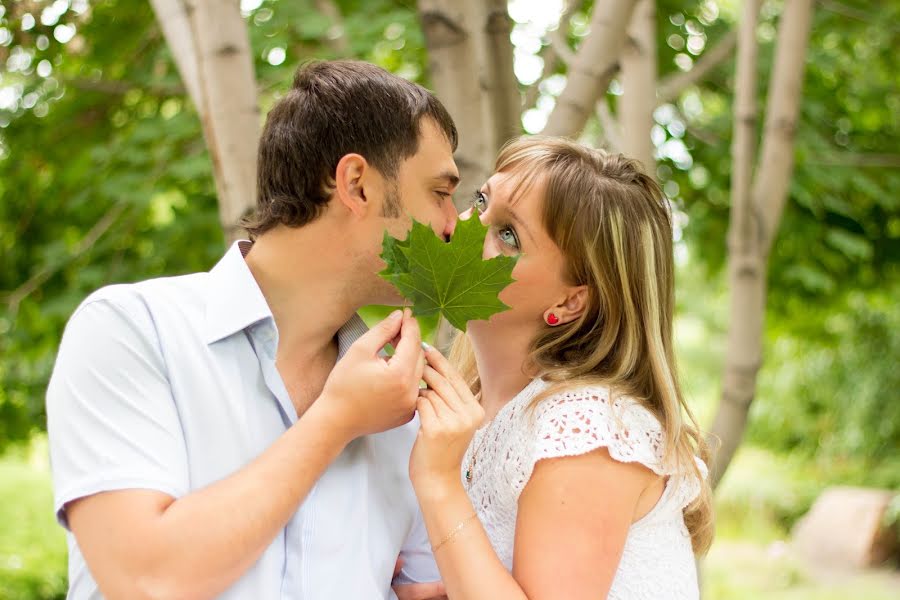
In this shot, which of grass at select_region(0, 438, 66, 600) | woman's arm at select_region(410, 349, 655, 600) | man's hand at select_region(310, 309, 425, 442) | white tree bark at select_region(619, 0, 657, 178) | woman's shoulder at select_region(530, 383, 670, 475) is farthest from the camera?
grass at select_region(0, 438, 66, 600)

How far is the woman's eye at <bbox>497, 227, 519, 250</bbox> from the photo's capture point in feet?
7.09

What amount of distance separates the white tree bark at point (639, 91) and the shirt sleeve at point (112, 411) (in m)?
1.98

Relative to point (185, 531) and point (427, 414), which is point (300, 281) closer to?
point (427, 414)

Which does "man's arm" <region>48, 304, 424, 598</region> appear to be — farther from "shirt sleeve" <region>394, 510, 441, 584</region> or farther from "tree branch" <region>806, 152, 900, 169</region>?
"tree branch" <region>806, 152, 900, 169</region>

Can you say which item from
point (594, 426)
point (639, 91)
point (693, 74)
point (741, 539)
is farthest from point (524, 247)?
point (741, 539)

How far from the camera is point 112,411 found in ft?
5.22

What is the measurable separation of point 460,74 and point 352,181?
0.59 meters

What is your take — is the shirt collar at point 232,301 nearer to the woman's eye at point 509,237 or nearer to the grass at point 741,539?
the woman's eye at point 509,237

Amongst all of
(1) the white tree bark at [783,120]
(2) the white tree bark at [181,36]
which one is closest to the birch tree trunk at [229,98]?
(2) the white tree bark at [181,36]

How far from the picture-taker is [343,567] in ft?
5.91

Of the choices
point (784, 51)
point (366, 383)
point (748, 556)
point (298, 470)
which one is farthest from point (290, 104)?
point (748, 556)


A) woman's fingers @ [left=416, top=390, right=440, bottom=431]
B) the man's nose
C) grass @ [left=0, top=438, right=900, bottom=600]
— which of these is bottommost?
grass @ [left=0, top=438, right=900, bottom=600]

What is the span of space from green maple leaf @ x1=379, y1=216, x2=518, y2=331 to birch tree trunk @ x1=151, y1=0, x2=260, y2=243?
2.33 ft

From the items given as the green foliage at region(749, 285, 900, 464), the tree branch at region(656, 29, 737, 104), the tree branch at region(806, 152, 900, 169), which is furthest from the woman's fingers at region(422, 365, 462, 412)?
the green foliage at region(749, 285, 900, 464)
